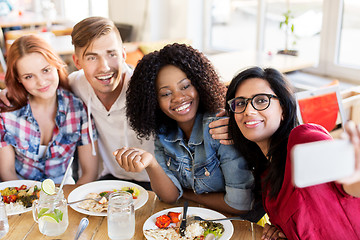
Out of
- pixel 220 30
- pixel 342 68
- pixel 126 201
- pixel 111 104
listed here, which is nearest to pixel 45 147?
pixel 111 104

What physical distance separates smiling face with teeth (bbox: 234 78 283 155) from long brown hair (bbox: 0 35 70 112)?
934 mm

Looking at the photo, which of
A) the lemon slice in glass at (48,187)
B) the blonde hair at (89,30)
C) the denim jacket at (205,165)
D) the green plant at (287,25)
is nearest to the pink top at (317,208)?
the denim jacket at (205,165)

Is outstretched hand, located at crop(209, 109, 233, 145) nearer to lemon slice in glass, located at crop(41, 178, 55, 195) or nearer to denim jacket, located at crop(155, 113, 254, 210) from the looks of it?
denim jacket, located at crop(155, 113, 254, 210)

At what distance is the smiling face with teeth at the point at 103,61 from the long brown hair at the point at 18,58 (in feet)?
0.40

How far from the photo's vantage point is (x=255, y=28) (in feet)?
14.1

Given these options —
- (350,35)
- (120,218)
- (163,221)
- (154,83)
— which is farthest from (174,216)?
(350,35)

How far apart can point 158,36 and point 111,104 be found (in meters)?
3.32

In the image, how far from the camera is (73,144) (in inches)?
76.8

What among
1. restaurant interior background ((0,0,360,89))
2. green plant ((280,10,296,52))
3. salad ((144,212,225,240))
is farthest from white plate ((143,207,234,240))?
green plant ((280,10,296,52))

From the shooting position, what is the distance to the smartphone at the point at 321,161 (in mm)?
658

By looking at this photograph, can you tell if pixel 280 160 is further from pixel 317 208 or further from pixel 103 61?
pixel 103 61

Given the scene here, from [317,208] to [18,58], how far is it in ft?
4.47

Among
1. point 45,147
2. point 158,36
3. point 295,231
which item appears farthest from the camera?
point 158,36

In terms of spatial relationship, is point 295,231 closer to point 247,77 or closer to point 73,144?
point 247,77
